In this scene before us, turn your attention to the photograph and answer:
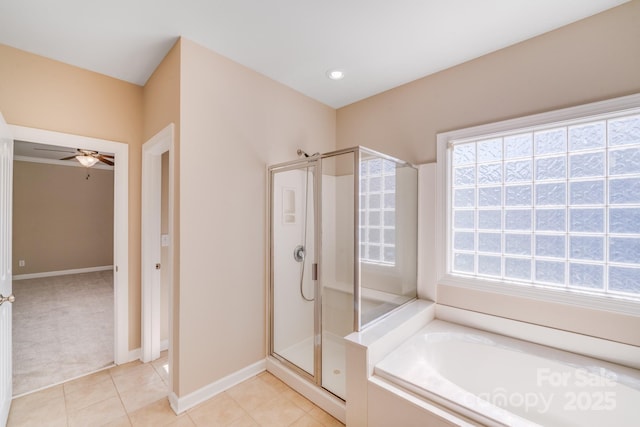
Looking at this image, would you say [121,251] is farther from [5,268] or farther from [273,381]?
[273,381]

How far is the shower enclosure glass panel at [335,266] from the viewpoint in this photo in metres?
1.99

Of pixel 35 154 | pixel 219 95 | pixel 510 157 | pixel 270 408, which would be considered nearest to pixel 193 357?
pixel 270 408

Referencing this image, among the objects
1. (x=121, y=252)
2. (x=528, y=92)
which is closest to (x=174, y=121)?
(x=121, y=252)

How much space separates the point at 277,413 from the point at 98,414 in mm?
1245

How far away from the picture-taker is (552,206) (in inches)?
73.8

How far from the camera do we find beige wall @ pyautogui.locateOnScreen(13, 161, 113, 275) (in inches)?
214

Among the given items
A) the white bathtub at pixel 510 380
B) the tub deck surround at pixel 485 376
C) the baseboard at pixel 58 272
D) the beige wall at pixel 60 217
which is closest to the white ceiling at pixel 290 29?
the tub deck surround at pixel 485 376

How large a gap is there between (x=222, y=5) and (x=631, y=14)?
8.06ft

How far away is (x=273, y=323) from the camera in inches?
94.8

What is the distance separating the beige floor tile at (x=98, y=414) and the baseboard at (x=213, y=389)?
346 millimetres

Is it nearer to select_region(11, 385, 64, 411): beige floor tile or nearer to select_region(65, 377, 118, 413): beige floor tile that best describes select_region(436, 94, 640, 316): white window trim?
select_region(65, 377, 118, 413): beige floor tile

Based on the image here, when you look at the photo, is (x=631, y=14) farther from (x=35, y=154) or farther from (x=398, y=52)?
(x=35, y=154)

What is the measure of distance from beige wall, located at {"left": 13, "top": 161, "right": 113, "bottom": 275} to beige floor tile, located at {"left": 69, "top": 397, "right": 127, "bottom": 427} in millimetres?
5790

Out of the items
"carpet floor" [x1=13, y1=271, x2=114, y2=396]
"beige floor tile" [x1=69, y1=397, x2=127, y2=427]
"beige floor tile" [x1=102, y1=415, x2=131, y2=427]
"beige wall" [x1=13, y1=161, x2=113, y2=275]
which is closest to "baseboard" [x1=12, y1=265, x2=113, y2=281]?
"beige wall" [x1=13, y1=161, x2=113, y2=275]
